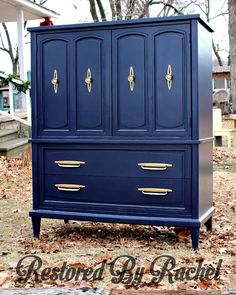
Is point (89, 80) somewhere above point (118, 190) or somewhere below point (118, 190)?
above

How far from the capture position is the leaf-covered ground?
10.9ft

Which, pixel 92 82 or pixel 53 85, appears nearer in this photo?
pixel 92 82

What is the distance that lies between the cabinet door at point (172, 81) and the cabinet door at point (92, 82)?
0.41 metres

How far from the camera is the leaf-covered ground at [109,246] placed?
3318 millimetres

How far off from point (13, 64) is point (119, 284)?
3279 cm

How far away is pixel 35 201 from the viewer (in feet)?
14.8

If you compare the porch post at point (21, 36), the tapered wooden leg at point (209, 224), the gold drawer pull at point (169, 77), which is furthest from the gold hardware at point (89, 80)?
the porch post at point (21, 36)

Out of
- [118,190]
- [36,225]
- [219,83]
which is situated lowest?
[36,225]

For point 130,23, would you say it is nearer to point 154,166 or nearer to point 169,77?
point 169,77

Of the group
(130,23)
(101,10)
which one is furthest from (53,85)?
(101,10)

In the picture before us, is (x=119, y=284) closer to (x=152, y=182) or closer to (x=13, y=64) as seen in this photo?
(x=152, y=182)

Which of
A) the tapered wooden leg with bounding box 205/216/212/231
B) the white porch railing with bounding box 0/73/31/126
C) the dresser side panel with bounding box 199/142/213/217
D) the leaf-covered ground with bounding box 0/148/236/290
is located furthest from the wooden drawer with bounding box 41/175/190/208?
the white porch railing with bounding box 0/73/31/126

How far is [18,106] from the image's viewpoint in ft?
39.0

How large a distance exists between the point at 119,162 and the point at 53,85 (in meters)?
0.87
